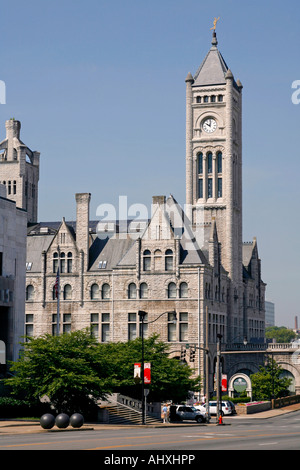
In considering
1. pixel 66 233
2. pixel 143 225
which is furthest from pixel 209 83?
pixel 66 233

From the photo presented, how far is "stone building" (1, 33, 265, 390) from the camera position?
10075cm

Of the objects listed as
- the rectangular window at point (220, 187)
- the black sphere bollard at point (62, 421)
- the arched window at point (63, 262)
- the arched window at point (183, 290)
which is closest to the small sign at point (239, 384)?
the arched window at point (183, 290)

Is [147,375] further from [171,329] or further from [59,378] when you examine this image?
[171,329]

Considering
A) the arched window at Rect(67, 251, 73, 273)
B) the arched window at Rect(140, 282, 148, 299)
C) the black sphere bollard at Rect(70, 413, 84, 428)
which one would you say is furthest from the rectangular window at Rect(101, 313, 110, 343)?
the black sphere bollard at Rect(70, 413, 84, 428)

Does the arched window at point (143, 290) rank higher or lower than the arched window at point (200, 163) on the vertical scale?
lower

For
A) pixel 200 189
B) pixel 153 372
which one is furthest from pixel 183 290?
pixel 153 372

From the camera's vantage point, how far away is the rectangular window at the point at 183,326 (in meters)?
99.8

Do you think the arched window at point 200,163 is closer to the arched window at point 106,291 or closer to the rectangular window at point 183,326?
the arched window at point 106,291

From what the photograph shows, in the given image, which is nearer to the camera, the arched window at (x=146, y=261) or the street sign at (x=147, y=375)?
the street sign at (x=147, y=375)

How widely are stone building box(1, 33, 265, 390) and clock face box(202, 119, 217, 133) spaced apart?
139 mm

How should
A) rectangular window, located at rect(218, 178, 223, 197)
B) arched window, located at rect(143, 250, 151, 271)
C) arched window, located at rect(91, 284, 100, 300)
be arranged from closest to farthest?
arched window, located at rect(143, 250, 151, 271)
arched window, located at rect(91, 284, 100, 300)
rectangular window, located at rect(218, 178, 223, 197)

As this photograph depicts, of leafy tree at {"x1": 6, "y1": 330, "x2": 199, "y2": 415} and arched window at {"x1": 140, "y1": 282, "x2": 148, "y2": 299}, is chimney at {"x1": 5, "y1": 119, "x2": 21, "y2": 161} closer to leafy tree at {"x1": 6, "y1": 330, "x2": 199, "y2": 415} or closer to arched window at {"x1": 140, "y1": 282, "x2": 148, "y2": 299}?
arched window at {"x1": 140, "y1": 282, "x2": 148, "y2": 299}

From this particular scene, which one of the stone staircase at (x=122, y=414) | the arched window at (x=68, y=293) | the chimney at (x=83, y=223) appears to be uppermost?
the chimney at (x=83, y=223)
